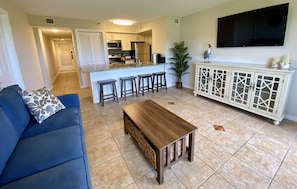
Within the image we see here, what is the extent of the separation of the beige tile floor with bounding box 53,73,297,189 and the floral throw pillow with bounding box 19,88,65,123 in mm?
674

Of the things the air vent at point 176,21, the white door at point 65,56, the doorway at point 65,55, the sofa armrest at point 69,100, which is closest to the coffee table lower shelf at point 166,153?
the sofa armrest at point 69,100

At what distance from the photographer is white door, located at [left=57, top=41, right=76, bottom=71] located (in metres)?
9.95

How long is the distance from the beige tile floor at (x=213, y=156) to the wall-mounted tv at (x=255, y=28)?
1.48 metres

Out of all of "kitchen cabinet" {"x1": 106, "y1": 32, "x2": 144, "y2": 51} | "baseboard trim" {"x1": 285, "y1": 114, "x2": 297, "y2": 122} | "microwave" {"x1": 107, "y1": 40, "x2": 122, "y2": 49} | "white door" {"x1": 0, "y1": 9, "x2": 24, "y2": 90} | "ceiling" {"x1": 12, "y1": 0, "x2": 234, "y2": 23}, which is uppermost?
"ceiling" {"x1": 12, "y1": 0, "x2": 234, "y2": 23}

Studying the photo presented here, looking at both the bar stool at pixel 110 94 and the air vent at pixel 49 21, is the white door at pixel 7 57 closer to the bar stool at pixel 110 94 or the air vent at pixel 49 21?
the bar stool at pixel 110 94

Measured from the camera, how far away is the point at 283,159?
1.71 metres

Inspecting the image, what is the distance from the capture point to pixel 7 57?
266cm

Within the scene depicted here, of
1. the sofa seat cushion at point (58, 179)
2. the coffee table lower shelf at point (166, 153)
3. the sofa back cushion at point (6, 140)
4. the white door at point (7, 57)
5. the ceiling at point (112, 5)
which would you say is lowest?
the coffee table lower shelf at point (166, 153)

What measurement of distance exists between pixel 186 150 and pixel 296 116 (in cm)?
238

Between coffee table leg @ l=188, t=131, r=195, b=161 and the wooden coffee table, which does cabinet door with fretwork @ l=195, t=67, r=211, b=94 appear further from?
coffee table leg @ l=188, t=131, r=195, b=161

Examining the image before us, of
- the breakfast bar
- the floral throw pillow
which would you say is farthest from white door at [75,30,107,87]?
the floral throw pillow

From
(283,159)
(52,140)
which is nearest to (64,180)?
(52,140)

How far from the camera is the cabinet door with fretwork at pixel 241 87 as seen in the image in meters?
2.72

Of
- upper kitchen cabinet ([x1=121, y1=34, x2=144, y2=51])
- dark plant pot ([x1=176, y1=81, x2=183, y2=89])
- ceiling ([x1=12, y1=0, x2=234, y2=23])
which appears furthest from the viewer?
upper kitchen cabinet ([x1=121, y1=34, x2=144, y2=51])
